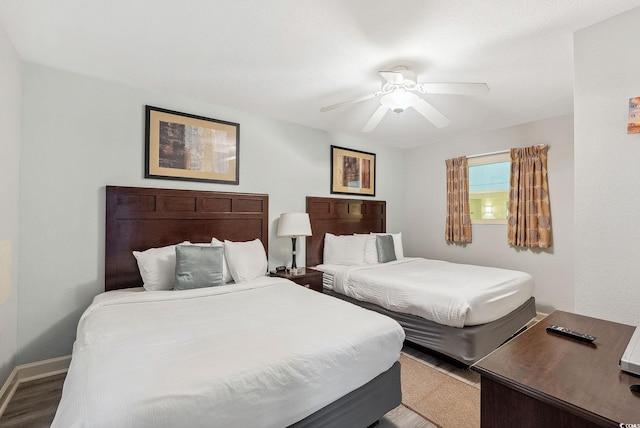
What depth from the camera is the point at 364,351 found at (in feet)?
5.20

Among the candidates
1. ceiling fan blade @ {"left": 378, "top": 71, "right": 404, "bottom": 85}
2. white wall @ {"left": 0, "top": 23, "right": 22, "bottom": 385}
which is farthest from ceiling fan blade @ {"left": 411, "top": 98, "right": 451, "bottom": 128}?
white wall @ {"left": 0, "top": 23, "right": 22, "bottom": 385}

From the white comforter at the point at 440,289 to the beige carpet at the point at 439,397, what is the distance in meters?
0.45

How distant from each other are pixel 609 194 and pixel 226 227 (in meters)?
3.16

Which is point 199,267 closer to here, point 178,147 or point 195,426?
point 178,147

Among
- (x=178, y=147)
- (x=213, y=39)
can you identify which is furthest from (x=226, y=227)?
(x=213, y=39)

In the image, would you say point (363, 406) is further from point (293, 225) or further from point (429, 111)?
point (429, 111)

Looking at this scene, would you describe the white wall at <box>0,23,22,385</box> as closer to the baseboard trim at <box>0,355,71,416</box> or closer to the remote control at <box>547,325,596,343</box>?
the baseboard trim at <box>0,355,71,416</box>

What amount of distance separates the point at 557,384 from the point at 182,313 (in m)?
1.94

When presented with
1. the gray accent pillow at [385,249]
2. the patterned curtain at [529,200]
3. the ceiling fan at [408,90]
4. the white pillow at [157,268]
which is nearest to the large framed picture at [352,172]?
the gray accent pillow at [385,249]

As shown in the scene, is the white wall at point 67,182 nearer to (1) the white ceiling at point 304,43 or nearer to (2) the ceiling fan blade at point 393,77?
(1) the white ceiling at point 304,43

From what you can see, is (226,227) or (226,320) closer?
(226,320)

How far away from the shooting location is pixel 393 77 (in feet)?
7.41

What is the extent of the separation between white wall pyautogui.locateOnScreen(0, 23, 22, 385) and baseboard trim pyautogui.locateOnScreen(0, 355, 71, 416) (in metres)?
0.08

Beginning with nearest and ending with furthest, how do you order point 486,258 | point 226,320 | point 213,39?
point 226,320 → point 213,39 → point 486,258
